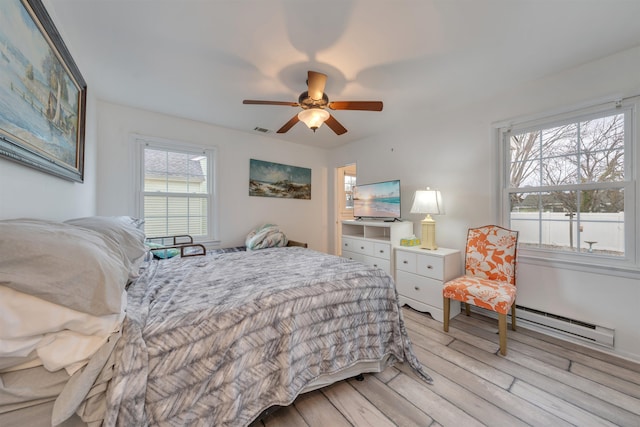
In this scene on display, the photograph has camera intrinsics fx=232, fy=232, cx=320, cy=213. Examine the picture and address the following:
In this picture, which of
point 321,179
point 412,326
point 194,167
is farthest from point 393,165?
point 194,167

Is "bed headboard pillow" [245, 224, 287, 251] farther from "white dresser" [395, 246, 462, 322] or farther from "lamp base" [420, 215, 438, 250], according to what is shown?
"lamp base" [420, 215, 438, 250]

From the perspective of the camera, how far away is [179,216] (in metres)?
3.32

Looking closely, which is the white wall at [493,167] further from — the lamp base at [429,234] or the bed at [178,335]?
the bed at [178,335]

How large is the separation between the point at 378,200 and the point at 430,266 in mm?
1339

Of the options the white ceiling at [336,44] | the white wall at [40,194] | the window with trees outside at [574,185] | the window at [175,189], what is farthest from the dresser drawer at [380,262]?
the white wall at [40,194]

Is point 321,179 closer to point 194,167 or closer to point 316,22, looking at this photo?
point 194,167

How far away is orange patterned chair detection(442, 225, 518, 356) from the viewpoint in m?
1.97

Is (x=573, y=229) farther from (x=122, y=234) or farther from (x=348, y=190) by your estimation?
(x=122, y=234)

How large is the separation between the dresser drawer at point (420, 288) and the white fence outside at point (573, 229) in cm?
104

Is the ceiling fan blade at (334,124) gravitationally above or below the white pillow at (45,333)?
above

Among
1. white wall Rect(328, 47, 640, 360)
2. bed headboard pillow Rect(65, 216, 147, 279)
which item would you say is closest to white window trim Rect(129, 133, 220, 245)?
bed headboard pillow Rect(65, 216, 147, 279)

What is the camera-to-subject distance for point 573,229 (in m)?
2.19

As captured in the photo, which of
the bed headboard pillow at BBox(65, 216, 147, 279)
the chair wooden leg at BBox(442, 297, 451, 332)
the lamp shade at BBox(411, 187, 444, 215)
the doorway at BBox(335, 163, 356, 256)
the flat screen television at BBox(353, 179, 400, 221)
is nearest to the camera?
the bed headboard pillow at BBox(65, 216, 147, 279)

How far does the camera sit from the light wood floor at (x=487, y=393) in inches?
52.9
